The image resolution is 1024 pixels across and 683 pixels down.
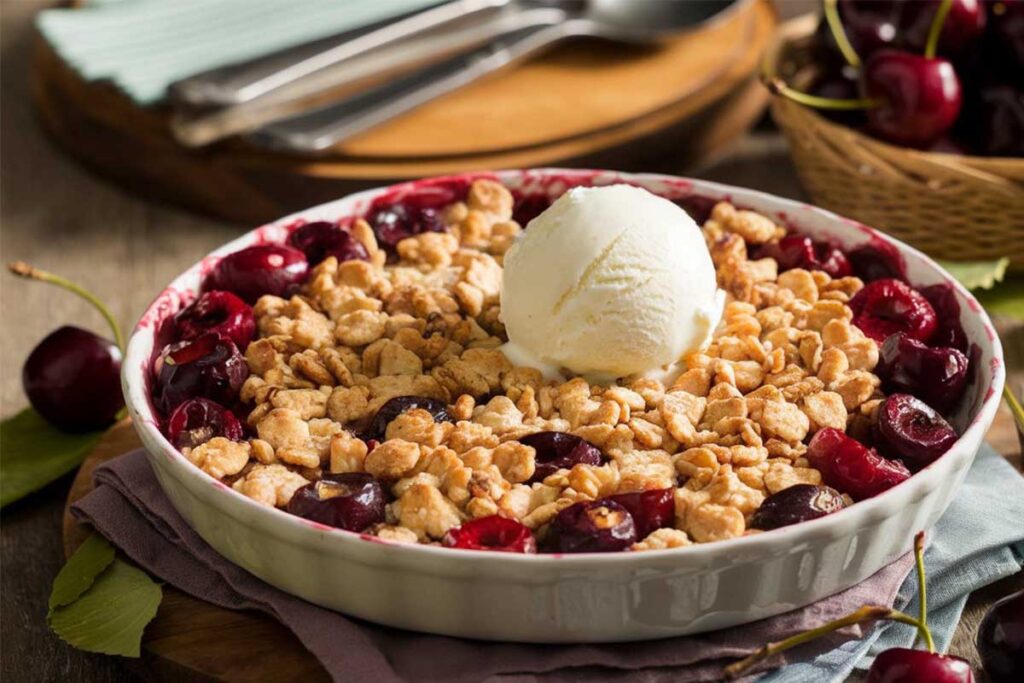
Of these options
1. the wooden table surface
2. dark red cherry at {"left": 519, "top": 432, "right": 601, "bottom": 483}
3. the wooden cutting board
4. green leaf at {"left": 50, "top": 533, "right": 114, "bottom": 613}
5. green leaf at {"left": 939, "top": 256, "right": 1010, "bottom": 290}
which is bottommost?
the wooden table surface

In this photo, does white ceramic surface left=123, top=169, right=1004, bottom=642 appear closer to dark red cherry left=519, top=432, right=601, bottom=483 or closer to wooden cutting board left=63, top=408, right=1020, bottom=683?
wooden cutting board left=63, top=408, right=1020, bottom=683

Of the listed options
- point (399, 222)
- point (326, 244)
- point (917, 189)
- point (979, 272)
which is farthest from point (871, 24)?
point (326, 244)

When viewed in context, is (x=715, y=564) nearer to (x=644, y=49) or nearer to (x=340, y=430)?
(x=340, y=430)

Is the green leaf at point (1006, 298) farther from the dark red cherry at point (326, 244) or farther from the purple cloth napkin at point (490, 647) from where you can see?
the dark red cherry at point (326, 244)

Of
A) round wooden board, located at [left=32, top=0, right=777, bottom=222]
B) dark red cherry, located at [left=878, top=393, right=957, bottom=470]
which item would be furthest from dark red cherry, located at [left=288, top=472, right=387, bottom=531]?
round wooden board, located at [left=32, top=0, right=777, bottom=222]

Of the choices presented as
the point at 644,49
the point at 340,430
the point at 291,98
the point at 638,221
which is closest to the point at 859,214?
the point at 644,49

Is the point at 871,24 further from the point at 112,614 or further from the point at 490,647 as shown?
the point at 112,614
